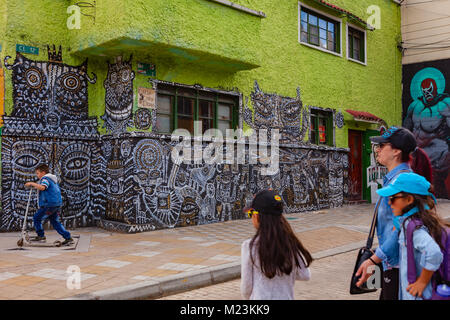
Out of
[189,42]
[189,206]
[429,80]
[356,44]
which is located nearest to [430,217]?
[189,42]

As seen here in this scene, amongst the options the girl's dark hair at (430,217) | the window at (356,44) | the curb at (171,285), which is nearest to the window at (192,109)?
the curb at (171,285)

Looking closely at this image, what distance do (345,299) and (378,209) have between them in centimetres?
214

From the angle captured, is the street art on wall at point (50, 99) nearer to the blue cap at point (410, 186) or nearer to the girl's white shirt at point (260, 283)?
the girl's white shirt at point (260, 283)

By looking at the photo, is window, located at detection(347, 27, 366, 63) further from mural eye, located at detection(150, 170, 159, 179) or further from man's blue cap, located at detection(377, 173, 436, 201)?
man's blue cap, located at detection(377, 173, 436, 201)

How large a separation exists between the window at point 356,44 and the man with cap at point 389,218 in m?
13.1

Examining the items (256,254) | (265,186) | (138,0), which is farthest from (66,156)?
(256,254)

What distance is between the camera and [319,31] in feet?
47.7

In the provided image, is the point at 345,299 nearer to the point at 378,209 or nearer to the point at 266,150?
the point at 378,209

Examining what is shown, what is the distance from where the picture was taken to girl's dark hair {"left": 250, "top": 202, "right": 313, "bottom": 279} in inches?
109

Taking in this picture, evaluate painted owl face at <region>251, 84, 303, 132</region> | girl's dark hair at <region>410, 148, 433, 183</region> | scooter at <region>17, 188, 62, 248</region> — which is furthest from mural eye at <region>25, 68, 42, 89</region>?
girl's dark hair at <region>410, 148, 433, 183</region>

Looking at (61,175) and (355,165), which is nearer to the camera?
(61,175)

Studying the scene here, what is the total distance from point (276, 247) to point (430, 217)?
99 cm

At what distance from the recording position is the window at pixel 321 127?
47.1 ft

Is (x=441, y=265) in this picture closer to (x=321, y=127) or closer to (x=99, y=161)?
(x=99, y=161)
